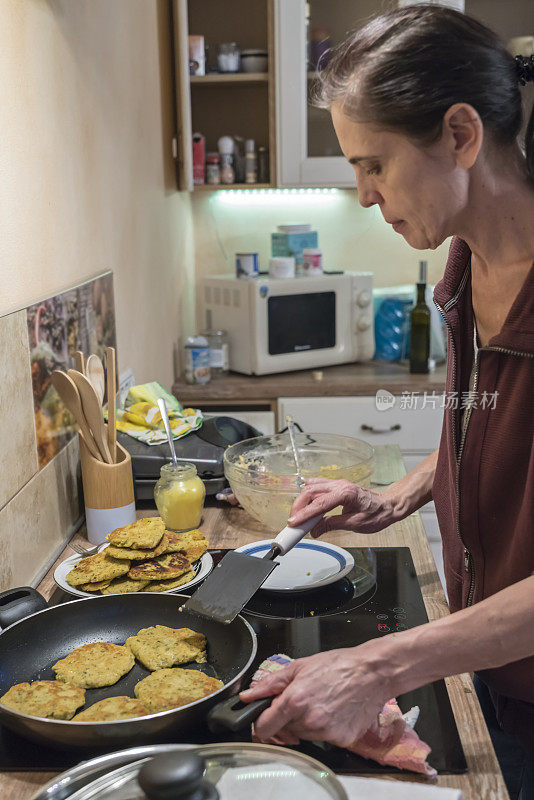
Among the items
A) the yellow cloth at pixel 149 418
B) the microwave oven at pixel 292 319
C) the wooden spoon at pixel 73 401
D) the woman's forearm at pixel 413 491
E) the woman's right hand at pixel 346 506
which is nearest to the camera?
the woman's right hand at pixel 346 506

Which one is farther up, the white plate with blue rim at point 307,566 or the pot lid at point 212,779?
the pot lid at point 212,779

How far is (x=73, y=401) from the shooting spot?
1521 millimetres

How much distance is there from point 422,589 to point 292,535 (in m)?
0.29

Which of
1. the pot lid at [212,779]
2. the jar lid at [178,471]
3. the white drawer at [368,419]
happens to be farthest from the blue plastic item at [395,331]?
the pot lid at [212,779]

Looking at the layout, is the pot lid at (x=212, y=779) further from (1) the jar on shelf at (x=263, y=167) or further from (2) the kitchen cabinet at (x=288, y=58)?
(1) the jar on shelf at (x=263, y=167)

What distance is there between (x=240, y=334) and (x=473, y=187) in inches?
80.6

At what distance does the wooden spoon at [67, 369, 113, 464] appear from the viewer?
151 centimetres

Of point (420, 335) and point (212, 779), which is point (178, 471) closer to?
point (212, 779)

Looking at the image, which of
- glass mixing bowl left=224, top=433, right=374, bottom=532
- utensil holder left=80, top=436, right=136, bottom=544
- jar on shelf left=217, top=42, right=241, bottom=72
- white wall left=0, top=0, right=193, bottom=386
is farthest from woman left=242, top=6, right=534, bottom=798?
jar on shelf left=217, top=42, right=241, bottom=72

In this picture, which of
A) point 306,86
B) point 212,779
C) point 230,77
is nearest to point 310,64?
point 306,86

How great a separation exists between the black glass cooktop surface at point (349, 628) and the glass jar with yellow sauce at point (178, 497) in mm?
178

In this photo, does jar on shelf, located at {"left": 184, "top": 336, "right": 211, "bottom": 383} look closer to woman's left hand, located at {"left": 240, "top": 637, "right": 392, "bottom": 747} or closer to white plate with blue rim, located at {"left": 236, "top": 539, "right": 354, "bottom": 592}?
white plate with blue rim, located at {"left": 236, "top": 539, "right": 354, "bottom": 592}

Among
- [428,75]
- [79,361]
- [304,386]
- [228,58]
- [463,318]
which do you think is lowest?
[304,386]

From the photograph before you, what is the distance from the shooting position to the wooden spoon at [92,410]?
4.95 ft
